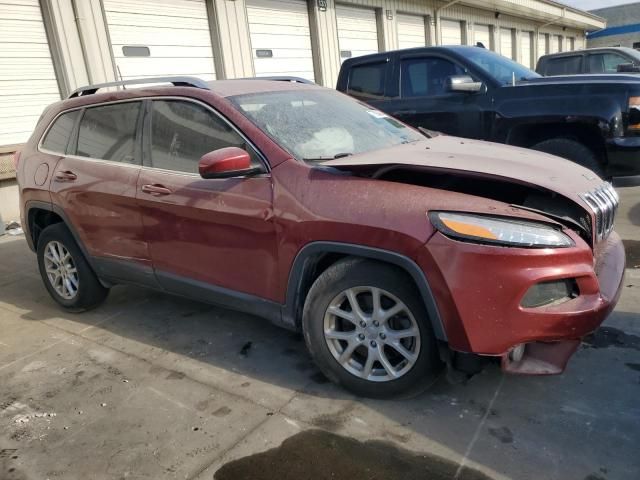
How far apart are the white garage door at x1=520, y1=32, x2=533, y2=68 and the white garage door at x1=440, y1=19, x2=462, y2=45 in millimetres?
7149

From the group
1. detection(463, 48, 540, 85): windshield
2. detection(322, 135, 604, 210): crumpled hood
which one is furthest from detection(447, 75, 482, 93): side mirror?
detection(322, 135, 604, 210): crumpled hood

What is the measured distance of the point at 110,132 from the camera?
3885mm

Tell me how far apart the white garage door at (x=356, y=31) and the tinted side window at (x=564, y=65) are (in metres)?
5.08

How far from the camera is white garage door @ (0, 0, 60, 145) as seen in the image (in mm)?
7621

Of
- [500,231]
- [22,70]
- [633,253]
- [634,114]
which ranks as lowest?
[633,253]

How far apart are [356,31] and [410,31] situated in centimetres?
296

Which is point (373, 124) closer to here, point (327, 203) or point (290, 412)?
point (327, 203)

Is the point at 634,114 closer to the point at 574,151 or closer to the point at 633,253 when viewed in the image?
the point at 574,151

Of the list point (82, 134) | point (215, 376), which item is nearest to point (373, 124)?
point (215, 376)

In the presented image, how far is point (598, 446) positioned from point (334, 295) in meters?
1.37

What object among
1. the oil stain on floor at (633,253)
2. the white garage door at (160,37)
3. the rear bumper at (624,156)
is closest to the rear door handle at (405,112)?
the rear bumper at (624,156)

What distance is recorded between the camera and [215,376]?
325 cm

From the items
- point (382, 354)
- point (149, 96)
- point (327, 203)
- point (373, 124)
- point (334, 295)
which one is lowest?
point (382, 354)

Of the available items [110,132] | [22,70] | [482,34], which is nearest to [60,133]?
[110,132]
